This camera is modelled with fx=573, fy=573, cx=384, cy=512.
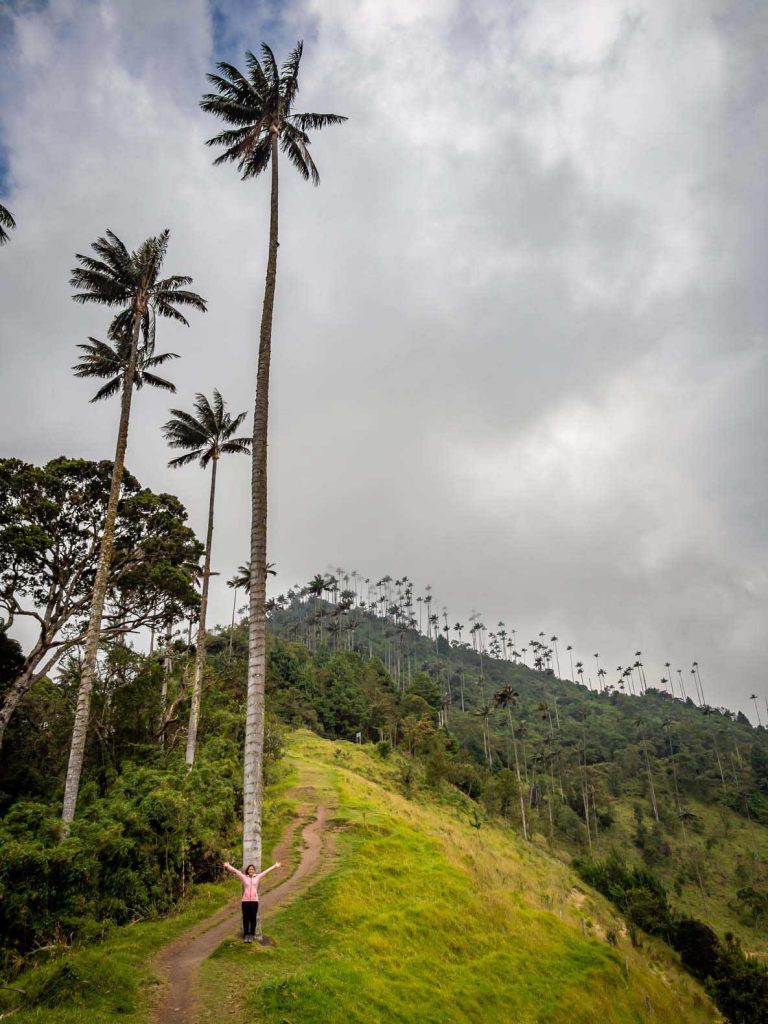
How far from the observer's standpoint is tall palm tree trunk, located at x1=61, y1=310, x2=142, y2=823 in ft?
59.4

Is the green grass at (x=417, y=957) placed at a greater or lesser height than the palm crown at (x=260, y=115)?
lesser

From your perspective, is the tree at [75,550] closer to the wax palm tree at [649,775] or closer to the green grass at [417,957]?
the green grass at [417,957]

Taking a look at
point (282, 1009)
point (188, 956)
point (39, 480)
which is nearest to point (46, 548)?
point (39, 480)

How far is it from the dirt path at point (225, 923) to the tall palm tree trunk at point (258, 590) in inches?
82.2

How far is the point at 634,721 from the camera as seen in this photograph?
467 feet

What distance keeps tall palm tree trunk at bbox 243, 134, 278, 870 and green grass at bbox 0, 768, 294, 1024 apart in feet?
8.79

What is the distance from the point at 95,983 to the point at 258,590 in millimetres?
7951

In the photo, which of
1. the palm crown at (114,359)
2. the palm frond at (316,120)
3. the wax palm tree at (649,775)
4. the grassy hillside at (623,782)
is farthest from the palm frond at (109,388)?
the wax palm tree at (649,775)

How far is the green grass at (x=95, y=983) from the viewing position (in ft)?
29.1

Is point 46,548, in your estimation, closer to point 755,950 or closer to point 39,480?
point 39,480

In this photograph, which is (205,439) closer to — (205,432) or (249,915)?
(205,432)

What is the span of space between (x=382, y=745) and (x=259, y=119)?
60.9m

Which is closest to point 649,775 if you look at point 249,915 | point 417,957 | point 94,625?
point 417,957

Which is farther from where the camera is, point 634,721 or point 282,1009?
point 634,721
